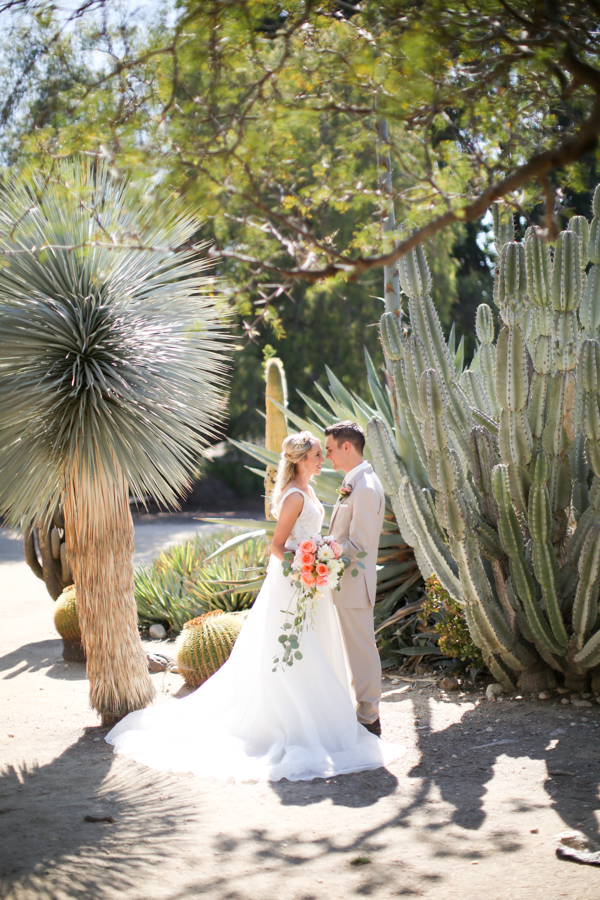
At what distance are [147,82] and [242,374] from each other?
16.6 meters

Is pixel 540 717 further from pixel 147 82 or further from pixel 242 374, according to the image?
pixel 242 374

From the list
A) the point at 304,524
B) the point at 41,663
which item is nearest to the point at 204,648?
the point at 304,524

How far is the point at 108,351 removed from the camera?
4.63m

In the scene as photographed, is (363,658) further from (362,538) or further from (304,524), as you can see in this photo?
(304,524)

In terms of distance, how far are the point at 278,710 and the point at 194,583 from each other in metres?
3.78

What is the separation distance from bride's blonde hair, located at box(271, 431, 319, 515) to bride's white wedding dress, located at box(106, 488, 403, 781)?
0.59ft

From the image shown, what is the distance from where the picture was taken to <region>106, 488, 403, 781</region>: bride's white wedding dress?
4.08 meters

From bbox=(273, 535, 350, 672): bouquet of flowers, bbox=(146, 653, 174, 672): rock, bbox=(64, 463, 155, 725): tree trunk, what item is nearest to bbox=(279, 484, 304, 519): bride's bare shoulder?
bbox=(273, 535, 350, 672): bouquet of flowers

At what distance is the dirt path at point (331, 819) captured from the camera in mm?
2883

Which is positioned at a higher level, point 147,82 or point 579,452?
point 147,82

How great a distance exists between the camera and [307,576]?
415cm

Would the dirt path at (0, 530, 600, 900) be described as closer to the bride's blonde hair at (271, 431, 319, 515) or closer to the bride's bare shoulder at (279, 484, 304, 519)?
the bride's bare shoulder at (279, 484, 304, 519)

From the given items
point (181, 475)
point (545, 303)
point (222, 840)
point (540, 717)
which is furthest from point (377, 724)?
point (545, 303)

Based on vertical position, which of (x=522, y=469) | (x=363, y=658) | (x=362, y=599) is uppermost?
(x=522, y=469)
